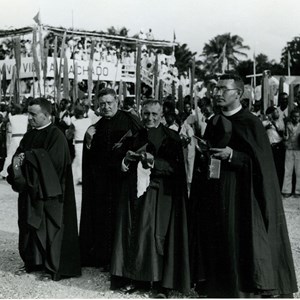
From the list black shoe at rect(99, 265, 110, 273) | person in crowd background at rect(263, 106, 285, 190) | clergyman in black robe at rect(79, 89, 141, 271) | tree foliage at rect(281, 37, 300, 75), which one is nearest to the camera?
clergyman in black robe at rect(79, 89, 141, 271)

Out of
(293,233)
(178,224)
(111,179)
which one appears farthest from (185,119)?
(178,224)

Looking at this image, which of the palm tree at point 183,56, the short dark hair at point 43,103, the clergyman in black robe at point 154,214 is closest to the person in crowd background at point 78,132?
the short dark hair at point 43,103

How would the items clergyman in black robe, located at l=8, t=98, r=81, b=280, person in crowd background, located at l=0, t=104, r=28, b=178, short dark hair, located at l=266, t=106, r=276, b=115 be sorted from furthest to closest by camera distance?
person in crowd background, located at l=0, t=104, r=28, b=178 < short dark hair, located at l=266, t=106, r=276, b=115 < clergyman in black robe, located at l=8, t=98, r=81, b=280

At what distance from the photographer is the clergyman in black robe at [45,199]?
19.8ft

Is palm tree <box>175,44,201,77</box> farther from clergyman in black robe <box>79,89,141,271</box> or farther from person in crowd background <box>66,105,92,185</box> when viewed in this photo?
clergyman in black robe <box>79,89,141,271</box>

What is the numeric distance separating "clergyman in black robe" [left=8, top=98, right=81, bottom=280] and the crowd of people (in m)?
0.01

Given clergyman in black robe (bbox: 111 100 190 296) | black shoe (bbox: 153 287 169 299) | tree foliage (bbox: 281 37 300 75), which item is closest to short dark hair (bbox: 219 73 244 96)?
clergyman in black robe (bbox: 111 100 190 296)

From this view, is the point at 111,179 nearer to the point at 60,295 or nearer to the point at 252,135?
the point at 60,295

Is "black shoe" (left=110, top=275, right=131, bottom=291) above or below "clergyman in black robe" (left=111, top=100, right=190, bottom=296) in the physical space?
below

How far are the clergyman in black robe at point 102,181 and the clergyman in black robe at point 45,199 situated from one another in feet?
1.31

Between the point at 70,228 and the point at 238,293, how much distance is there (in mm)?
2107

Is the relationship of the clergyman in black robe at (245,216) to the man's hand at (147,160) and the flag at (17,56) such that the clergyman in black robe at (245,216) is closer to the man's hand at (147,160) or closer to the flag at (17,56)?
the man's hand at (147,160)

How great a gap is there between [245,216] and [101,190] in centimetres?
216

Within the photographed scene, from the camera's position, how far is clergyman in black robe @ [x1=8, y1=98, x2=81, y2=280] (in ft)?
19.8
